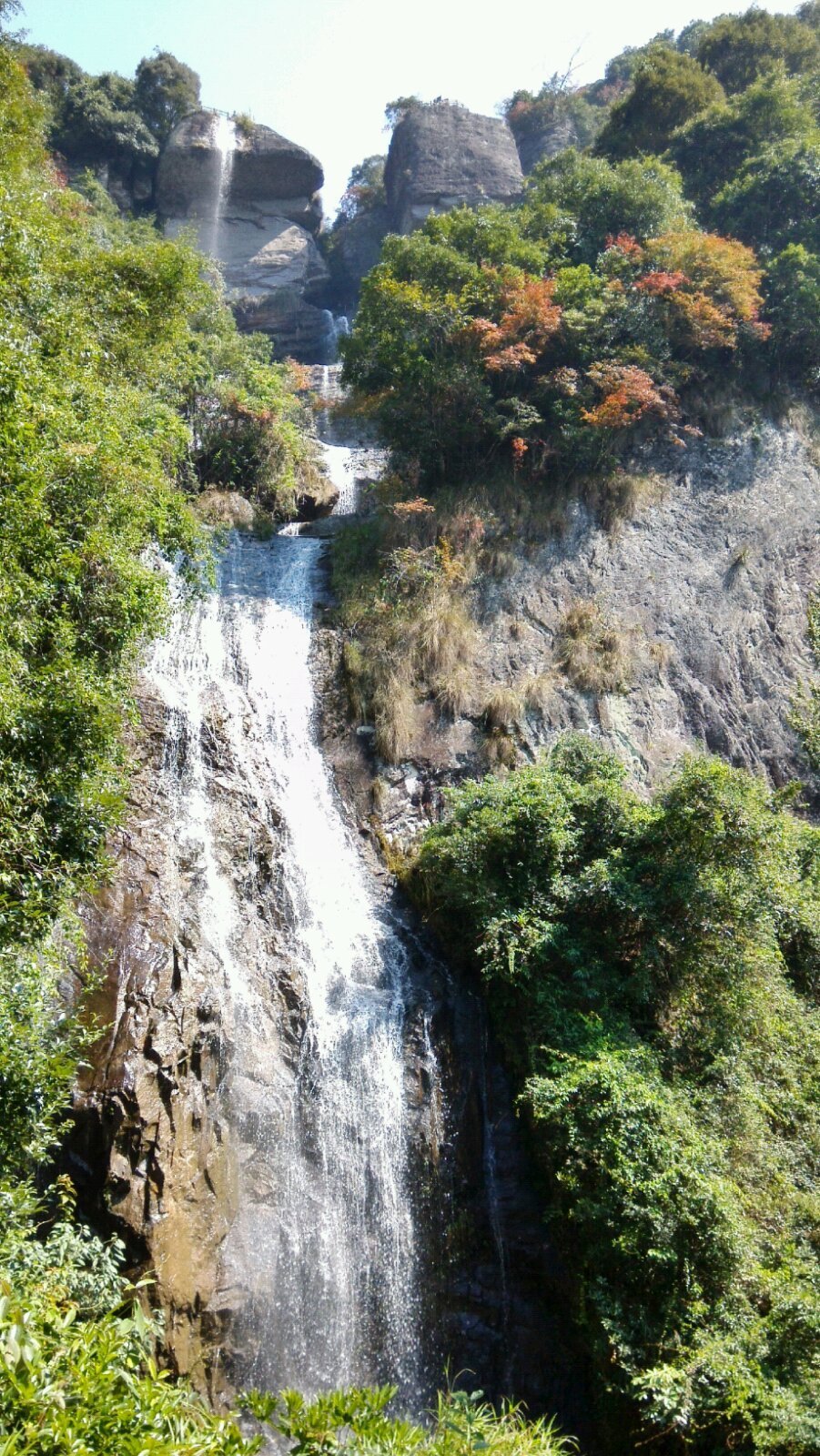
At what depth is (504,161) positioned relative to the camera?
2981 centimetres

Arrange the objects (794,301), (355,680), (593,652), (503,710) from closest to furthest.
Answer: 1. (503,710)
2. (355,680)
3. (593,652)
4. (794,301)

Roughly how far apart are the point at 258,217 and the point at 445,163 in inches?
262

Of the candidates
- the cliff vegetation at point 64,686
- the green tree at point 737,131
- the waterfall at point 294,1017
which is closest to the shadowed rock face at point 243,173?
the green tree at point 737,131

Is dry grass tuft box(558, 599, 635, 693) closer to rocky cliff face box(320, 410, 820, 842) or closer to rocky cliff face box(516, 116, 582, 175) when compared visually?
rocky cliff face box(320, 410, 820, 842)

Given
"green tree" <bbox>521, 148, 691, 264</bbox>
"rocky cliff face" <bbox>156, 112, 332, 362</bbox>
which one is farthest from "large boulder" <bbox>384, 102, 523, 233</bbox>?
"green tree" <bbox>521, 148, 691, 264</bbox>

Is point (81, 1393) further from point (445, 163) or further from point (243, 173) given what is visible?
point (243, 173)

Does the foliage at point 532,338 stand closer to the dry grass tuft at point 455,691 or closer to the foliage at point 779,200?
the foliage at point 779,200

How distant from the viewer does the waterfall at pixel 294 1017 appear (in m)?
6.97

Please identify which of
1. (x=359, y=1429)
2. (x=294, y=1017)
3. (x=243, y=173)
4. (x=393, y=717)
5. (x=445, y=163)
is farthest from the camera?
(x=243, y=173)

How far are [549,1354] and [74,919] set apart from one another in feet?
17.4

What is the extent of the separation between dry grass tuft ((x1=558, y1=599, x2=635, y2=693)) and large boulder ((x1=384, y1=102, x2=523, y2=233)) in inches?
807

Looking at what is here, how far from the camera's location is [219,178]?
1123 inches

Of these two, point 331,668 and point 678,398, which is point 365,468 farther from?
point 331,668

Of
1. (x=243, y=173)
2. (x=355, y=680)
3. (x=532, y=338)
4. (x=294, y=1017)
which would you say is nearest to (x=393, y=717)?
(x=355, y=680)
